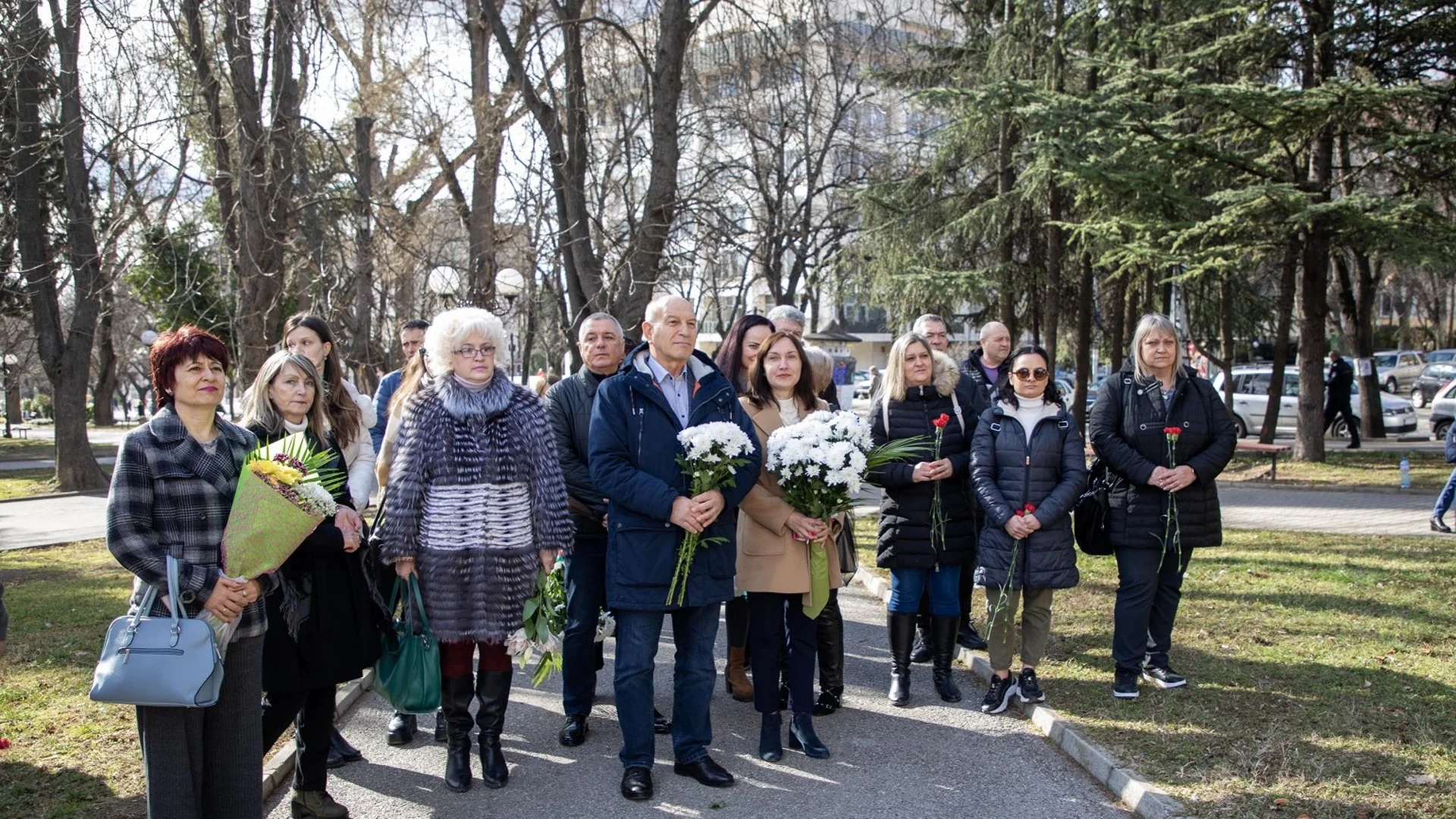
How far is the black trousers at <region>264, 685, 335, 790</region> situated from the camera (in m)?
4.56

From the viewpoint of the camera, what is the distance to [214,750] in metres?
3.88

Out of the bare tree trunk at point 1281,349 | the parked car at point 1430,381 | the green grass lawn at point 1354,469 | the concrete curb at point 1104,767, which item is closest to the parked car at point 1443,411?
the green grass lawn at point 1354,469

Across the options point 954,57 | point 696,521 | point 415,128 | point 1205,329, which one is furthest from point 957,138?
point 696,521

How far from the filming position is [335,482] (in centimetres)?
459

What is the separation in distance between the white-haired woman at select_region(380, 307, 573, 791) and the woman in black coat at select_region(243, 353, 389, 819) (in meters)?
0.24

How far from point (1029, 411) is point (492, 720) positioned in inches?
130

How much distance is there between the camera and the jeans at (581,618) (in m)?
5.74

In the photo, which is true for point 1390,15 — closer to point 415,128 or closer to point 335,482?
point 415,128

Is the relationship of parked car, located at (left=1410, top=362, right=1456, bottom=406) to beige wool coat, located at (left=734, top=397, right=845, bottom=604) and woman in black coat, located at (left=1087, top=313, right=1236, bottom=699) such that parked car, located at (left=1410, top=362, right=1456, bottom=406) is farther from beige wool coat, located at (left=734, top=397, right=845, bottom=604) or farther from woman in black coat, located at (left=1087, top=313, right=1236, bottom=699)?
beige wool coat, located at (left=734, top=397, right=845, bottom=604)

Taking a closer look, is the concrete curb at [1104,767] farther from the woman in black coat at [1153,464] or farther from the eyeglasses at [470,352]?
the eyeglasses at [470,352]

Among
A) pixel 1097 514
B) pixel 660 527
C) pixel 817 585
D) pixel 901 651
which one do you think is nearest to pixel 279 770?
→ pixel 660 527

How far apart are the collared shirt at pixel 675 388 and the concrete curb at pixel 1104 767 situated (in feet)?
8.33

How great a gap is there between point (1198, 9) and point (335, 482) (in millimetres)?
18161

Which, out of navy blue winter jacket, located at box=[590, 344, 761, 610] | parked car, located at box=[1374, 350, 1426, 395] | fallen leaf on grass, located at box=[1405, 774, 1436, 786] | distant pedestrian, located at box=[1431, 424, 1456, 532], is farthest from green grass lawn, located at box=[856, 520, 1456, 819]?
parked car, located at box=[1374, 350, 1426, 395]
